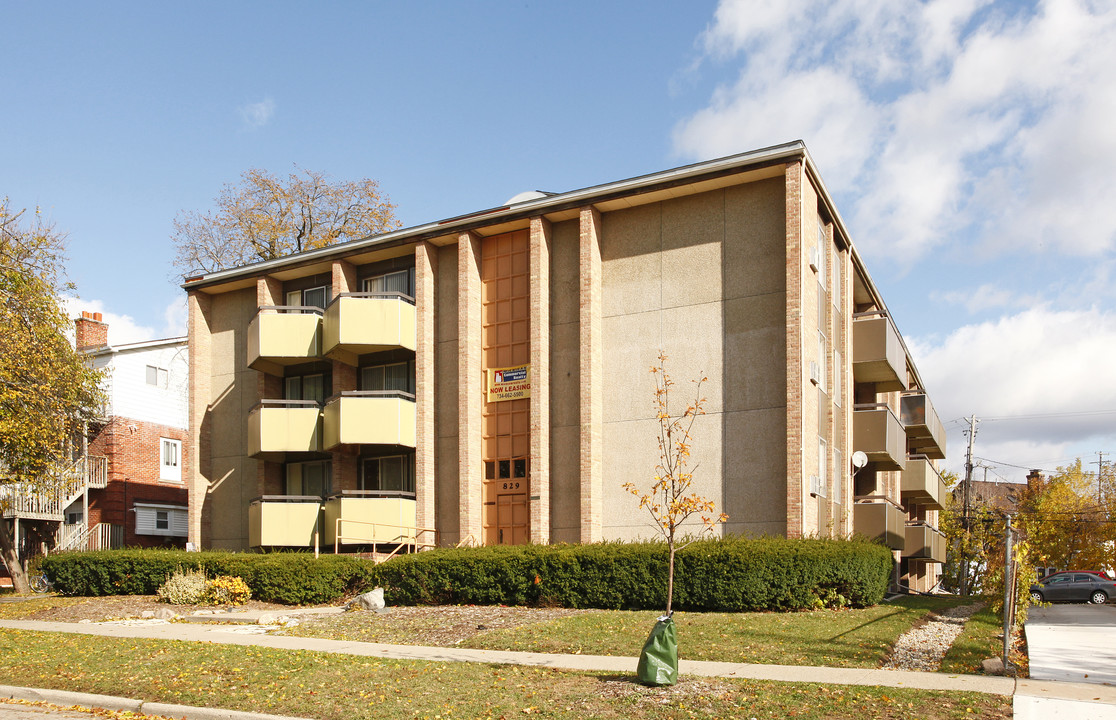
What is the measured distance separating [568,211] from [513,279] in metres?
2.76

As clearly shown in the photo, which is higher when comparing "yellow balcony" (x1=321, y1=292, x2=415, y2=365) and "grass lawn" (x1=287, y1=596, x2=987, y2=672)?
"yellow balcony" (x1=321, y1=292, x2=415, y2=365)

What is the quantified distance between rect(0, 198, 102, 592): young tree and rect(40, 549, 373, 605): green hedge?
2854 millimetres

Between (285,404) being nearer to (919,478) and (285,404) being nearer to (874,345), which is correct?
(874,345)

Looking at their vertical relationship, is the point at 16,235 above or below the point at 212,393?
above

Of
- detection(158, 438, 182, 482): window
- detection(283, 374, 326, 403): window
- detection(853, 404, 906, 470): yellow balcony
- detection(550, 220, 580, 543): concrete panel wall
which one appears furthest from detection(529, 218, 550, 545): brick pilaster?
detection(158, 438, 182, 482): window

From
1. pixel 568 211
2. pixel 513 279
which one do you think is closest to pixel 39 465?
pixel 513 279

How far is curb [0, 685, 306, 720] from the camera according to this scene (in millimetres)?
11398

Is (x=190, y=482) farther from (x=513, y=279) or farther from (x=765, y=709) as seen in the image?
(x=765, y=709)

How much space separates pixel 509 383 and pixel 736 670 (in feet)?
48.4

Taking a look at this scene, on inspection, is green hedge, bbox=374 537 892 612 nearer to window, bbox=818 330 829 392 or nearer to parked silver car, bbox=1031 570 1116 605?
window, bbox=818 330 829 392

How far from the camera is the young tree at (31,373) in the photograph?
88.9ft

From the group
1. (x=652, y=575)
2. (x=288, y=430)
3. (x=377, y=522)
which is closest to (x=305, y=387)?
(x=288, y=430)

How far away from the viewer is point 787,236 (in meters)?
22.6

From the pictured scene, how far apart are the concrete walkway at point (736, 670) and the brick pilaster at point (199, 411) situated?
12.7m
